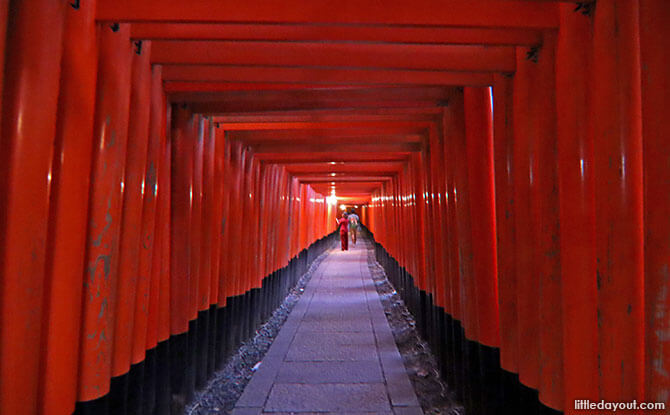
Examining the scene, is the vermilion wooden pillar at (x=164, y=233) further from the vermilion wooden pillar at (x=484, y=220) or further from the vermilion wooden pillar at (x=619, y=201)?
the vermilion wooden pillar at (x=619, y=201)

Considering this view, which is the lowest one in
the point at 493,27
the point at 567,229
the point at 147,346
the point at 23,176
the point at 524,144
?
the point at 147,346

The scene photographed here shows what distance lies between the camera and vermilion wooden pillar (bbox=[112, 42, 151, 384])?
2258 mm

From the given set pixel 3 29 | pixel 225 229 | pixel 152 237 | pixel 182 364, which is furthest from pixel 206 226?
pixel 3 29

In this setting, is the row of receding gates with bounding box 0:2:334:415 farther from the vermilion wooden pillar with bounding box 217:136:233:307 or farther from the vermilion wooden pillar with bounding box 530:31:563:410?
the vermilion wooden pillar with bounding box 530:31:563:410

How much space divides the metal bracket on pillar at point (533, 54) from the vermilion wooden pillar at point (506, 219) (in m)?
0.26

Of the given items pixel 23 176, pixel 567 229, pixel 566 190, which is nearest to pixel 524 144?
pixel 566 190

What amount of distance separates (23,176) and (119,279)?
0.93m

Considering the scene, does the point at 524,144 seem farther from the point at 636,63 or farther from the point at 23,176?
the point at 23,176

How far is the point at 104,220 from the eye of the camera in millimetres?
2008

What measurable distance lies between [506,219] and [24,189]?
2.55 m

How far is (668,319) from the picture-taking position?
1.38m

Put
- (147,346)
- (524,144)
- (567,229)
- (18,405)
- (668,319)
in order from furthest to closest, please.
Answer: (147,346), (524,144), (567,229), (18,405), (668,319)

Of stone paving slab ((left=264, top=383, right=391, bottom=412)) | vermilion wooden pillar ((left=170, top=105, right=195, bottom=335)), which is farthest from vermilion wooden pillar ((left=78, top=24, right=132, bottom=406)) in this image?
stone paving slab ((left=264, top=383, right=391, bottom=412))

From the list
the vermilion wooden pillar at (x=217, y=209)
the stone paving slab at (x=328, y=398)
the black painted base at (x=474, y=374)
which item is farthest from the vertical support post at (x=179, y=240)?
the black painted base at (x=474, y=374)
